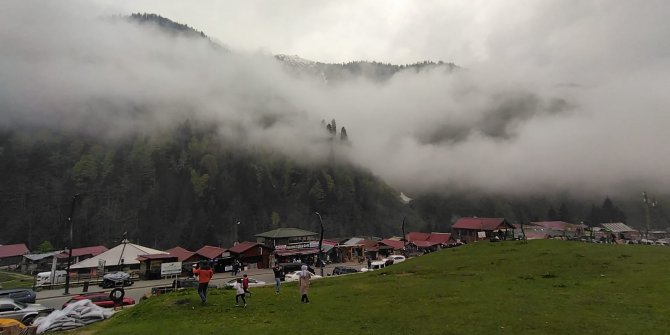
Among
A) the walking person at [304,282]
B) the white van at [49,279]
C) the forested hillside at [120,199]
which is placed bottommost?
the white van at [49,279]

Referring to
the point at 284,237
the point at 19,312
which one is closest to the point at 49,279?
the point at 19,312

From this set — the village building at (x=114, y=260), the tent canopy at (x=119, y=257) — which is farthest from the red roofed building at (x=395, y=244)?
the tent canopy at (x=119, y=257)

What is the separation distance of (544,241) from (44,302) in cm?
6839

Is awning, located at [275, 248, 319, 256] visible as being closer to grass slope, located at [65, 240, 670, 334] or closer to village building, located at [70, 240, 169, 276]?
village building, located at [70, 240, 169, 276]

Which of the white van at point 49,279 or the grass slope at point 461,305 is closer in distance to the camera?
the grass slope at point 461,305

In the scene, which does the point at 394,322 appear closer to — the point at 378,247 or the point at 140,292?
the point at 140,292

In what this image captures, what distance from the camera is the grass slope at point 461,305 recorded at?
19094 millimetres

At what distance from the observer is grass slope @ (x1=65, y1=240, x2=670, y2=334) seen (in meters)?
19.1

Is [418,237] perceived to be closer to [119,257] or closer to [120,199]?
[119,257]

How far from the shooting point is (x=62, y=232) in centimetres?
15725

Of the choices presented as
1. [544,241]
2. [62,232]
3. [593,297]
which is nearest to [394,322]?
[593,297]

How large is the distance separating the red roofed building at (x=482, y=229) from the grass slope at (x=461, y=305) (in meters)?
60.8

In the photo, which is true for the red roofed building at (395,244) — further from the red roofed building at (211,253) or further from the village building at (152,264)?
the village building at (152,264)

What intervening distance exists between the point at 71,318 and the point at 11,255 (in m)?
136
